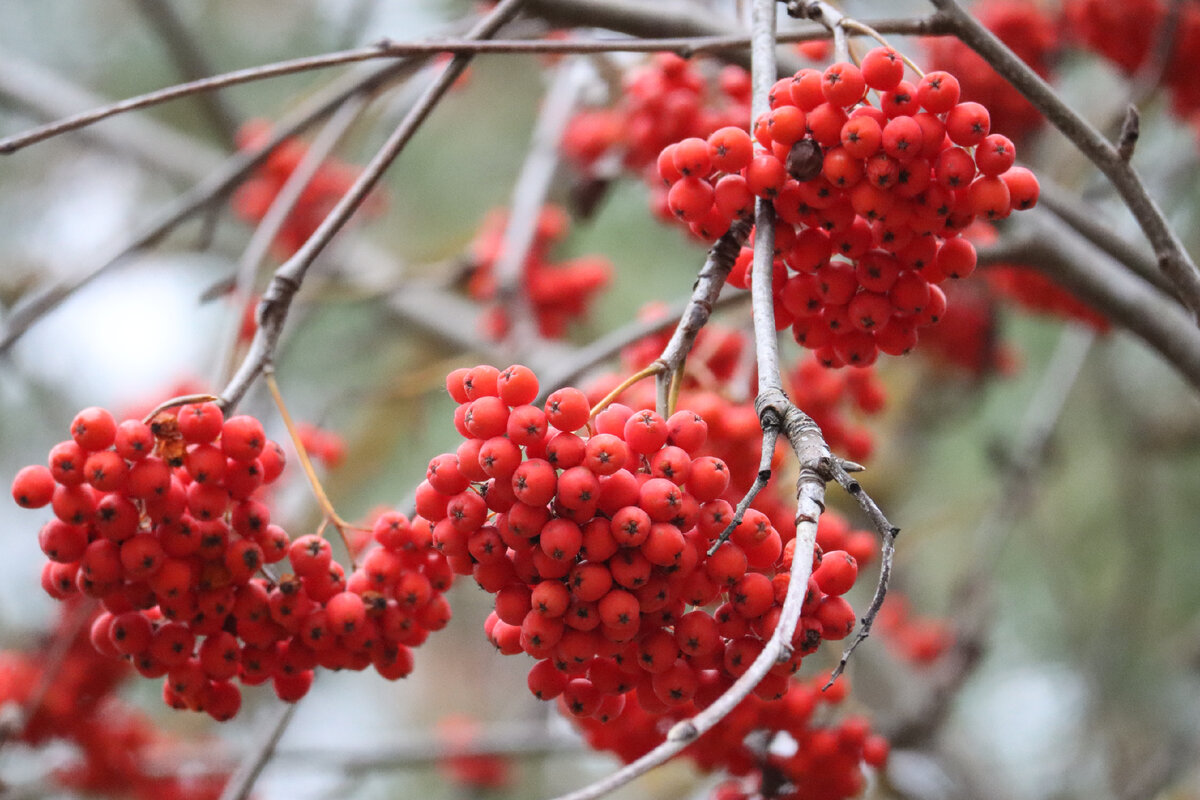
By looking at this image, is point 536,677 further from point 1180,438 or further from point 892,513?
point 1180,438

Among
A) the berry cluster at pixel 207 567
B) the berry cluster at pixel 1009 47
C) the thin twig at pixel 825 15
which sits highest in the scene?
the berry cluster at pixel 1009 47

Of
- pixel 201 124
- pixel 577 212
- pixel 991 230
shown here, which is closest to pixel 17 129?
pixel 201 124

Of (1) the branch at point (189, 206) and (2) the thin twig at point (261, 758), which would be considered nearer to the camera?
(2) the thin twig at point (261, 758)

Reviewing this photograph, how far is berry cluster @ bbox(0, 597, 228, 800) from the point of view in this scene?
2.50m

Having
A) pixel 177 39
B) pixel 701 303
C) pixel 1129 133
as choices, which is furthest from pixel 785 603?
pixel 177 39

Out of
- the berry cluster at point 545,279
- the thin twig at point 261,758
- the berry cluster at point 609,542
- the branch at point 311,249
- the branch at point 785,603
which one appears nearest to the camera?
the branch at point 785,603

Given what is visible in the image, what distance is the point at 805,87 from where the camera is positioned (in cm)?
107

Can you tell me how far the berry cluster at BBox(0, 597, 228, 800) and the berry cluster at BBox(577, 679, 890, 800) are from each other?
1.55 m

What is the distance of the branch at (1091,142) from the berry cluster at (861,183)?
147 mm

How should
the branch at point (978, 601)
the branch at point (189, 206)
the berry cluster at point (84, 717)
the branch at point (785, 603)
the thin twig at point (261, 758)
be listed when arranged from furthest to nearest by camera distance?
the branch at point (978, 601)
the berry cluster at point (84, 717)
the branch at point (189, 206)
the thin twig at point (261, 758)
the branch at point (785, 603)

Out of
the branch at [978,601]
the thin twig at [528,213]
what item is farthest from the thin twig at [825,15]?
the branch at [978,601]

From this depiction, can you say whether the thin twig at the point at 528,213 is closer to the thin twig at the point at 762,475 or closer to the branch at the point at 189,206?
the branch at the point at 189,206

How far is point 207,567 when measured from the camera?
1197 millimetres

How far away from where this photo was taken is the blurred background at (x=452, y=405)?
2910mm
